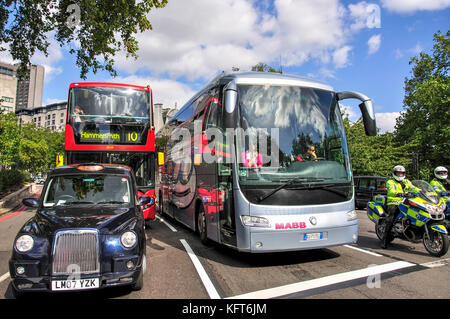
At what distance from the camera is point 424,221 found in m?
6.66

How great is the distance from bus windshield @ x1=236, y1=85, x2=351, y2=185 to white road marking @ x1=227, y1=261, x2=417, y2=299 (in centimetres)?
158

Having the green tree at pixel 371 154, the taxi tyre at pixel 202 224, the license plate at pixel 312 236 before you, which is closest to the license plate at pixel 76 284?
the license plate at pixel 312 236

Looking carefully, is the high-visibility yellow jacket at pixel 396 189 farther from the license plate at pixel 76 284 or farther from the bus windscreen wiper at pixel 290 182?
the license plate at pixel 76 284

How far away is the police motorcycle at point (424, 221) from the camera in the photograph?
645cm

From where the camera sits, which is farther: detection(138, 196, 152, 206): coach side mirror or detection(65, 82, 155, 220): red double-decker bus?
detection(65, 82, 155, 220): red double-decker bus

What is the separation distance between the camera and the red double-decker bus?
10.4m

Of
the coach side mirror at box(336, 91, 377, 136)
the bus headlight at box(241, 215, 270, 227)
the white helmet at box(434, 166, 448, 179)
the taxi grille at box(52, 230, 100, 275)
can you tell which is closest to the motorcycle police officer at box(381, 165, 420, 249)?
the white helmet at box(434, 166, 448, 179)

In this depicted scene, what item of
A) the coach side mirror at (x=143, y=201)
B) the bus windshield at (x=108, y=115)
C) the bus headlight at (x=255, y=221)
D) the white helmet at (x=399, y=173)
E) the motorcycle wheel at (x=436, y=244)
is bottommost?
the motorcycle wheel at (x=436, y=244)

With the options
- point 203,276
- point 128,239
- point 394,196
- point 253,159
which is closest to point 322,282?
point 203,276

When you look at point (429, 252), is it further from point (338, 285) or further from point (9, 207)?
point (9, 207)

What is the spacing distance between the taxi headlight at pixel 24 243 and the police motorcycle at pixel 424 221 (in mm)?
6709

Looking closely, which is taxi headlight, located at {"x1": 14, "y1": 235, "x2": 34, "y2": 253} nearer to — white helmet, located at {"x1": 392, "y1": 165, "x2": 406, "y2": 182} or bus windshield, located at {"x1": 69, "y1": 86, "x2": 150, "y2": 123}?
bus windshield, located at {"x1": 69, "y1": 86, "x2": 150, "y2": 123}

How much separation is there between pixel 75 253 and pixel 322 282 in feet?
11.2

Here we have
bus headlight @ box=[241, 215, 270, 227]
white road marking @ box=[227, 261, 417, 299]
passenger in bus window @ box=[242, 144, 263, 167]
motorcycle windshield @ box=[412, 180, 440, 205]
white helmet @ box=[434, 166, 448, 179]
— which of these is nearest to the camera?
white road marking @ box=[227, 261, 417, 299]
